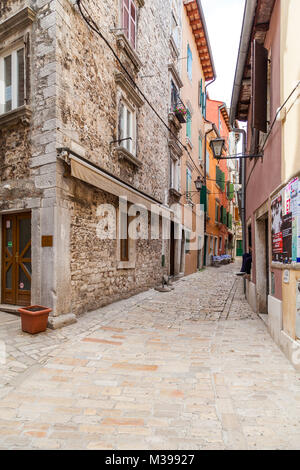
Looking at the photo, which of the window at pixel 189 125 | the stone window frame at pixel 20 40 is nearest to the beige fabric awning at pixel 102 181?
the stone window frame at pixel 20 40

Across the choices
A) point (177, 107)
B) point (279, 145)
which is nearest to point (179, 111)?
Result: point (177, 107)

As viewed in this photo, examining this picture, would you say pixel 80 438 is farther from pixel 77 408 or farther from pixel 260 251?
pixel 260 251

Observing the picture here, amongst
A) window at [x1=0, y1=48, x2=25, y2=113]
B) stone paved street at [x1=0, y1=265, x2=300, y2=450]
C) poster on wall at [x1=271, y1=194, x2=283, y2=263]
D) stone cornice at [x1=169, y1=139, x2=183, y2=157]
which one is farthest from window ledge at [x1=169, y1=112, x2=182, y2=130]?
stone paved street at [x1=0, y1=265, x2=300, y2=450]

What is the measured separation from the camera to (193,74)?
16.6 meters

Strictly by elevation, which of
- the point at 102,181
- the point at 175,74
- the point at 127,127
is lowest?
the point at 102,181

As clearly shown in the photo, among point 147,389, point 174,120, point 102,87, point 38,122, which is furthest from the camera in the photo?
point 174,120

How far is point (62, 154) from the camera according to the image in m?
5.25

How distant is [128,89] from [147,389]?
7444mm

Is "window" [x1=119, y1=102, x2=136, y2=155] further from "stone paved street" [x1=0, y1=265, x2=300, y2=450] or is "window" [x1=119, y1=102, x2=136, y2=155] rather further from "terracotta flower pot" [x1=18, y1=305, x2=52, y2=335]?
"stone paved street" [x1=0, y1=265, x2=300, y2=450]

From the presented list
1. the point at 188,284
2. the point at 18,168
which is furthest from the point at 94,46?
the point at 188,284

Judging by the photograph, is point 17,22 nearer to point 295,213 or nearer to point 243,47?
point 243,47

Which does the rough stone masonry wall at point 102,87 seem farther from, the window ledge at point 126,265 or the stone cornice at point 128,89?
the window ledge at point 126,265

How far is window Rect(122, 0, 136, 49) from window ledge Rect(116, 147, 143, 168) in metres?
3.19

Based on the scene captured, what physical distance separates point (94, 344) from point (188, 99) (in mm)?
14137
